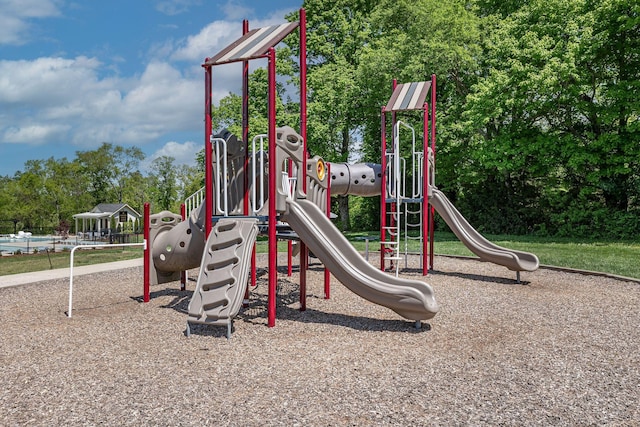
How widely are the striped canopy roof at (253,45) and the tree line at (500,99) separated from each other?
15.6 m

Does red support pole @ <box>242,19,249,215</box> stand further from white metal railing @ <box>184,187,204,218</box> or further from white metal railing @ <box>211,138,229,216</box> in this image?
white metal railing @ <box>184,187,204,218</box>

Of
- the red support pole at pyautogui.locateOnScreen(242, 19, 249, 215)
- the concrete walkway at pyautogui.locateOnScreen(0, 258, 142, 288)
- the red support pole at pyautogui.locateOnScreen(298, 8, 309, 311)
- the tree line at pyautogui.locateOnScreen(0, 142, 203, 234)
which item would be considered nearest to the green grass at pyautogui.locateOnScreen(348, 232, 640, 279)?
the red support pole at pyautogui.locateOnScreen(298, 8, 309, 311)

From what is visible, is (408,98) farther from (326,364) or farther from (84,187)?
(84,187)

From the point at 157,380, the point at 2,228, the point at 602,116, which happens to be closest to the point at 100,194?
the point at 2,228

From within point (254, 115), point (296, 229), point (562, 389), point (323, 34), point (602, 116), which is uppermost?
point (323, 34)

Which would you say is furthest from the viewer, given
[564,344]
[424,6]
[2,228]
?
[2,228]

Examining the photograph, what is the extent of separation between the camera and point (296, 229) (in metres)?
6.38

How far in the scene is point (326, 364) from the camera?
14.8 feet

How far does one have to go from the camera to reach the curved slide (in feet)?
31.8

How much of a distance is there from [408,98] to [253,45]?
5420 millimetres

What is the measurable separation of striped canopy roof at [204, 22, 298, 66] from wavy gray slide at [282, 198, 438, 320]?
196 centimetres

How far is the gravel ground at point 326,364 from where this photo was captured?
3430 millimetres

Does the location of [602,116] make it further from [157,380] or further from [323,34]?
[157,380]

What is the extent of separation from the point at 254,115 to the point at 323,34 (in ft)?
23.0
